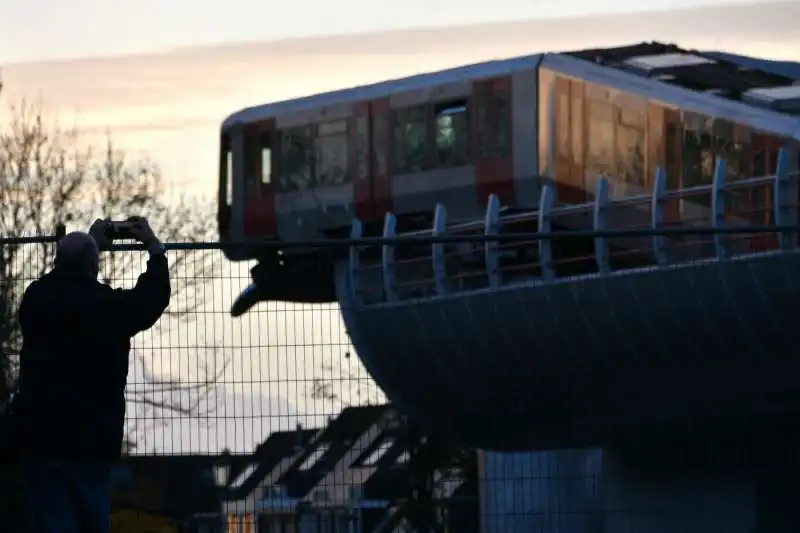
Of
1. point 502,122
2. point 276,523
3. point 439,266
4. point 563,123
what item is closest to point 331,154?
point 502,122

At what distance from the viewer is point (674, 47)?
1518 inches

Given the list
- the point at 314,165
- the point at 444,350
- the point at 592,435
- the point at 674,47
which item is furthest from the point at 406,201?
the point at 444,350

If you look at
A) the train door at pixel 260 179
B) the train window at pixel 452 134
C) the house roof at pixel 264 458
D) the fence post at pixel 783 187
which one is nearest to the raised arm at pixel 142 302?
the house roof at pixel 264 458

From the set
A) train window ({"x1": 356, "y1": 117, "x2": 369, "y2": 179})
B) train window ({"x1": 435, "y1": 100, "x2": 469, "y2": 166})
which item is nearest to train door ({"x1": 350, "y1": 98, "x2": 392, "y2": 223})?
train window ({"x1": 356, "y1": 117, "x2": 369, "y2": 179})

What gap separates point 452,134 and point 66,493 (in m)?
26.2

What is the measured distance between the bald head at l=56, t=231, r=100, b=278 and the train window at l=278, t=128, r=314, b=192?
2904 centimetres

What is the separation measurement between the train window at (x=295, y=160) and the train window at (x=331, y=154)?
0.56ft

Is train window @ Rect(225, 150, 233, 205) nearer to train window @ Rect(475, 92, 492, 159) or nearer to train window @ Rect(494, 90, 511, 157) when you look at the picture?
train window @ Rect(475, 92, 492, 159)

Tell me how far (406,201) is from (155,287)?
1098 inches

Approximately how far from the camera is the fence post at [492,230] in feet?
97.6

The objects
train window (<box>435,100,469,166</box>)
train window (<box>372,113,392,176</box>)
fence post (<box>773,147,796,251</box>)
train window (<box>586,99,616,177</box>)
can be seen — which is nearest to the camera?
fence post (<box>773,147,796,251</box>)

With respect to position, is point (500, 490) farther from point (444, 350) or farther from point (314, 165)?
point (314, 165)

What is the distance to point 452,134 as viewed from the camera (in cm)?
3450

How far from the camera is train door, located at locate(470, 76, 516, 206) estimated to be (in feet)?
112
